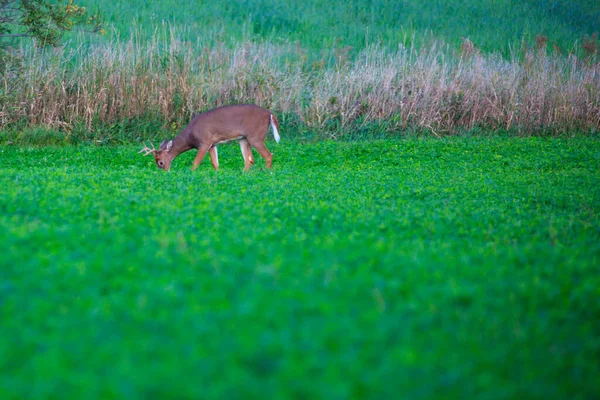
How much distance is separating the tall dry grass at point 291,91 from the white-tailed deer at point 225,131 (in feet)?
9.33

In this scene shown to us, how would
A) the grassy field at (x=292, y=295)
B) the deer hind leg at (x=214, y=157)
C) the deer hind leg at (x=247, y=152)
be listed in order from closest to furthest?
the grassy field at (x=292, y=295), the deer hind leg at (x=214, y=157), the deer hind leg at (x=247, y=152)

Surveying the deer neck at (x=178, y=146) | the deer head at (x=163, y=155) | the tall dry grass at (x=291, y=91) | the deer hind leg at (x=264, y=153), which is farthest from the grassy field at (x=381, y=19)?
the deer hind leg at (x=264, y=153)

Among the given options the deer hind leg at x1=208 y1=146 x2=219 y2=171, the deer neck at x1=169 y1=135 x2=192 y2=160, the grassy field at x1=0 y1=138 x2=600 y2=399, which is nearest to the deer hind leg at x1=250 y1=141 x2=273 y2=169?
the deer hind leg at x1=208 y1=146 x2=219 y2=171

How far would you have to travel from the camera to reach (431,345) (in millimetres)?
2637

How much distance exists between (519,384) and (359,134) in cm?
1180

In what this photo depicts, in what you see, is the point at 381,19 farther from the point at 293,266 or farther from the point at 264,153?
the point at 293,266

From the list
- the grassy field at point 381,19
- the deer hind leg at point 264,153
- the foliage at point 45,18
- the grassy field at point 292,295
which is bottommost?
the grassy field at point 381,19

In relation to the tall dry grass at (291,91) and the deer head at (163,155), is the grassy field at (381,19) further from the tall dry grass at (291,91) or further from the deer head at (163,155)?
the deer head at (163,155)

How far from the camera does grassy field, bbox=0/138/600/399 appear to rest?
2.35 metres

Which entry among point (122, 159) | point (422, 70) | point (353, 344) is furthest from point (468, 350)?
point (422, 70)

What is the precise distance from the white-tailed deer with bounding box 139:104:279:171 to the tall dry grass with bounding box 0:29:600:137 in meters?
2.84

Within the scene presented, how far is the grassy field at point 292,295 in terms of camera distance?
235 cm

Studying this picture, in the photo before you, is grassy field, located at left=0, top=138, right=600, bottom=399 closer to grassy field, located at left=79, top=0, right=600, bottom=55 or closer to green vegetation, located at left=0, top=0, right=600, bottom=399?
green vegetation, located at left=0, top=0, right=600, bottom=399

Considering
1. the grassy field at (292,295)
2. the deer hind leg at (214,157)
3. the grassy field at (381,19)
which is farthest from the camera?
the grassy field at (381,19)
